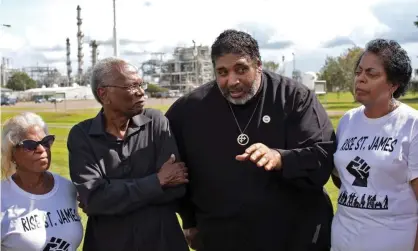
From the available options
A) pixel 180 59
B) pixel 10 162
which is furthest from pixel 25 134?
pixel 180 59

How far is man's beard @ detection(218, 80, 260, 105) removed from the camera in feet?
12.6

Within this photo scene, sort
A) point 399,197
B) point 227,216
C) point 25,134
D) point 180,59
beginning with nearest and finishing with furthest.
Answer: point 399,197 < point 25,134 < point 227,216 < point 180,59

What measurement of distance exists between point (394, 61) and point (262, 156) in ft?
3.27

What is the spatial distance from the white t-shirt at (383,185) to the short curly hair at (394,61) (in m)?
0.16

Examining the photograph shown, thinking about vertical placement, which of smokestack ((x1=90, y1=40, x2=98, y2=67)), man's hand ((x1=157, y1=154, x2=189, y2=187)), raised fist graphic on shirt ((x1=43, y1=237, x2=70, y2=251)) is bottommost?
raised fist graphic on shirt ((x1=43, y1=237, x2=70, y2=251))

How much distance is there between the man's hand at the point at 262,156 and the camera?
343 cm

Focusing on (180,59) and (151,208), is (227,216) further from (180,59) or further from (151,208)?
(180,59)

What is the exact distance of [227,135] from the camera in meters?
4.07

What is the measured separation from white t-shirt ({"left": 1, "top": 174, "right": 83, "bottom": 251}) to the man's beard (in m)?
1.22

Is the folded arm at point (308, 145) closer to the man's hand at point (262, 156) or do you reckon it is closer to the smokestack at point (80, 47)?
the man's hand at point (262, 156)

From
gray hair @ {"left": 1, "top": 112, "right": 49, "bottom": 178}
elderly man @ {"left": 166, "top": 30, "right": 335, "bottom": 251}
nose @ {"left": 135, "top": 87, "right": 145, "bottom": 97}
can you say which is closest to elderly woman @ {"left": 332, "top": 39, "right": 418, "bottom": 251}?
elderly man @ {"left": 166, "top": 30, "right": 335, "bottom": 251}

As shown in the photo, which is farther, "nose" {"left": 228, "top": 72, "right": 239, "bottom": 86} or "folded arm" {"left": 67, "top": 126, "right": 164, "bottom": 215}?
"nose" {"left": 228, "top": 72, "right": 239, "bottom": 86}

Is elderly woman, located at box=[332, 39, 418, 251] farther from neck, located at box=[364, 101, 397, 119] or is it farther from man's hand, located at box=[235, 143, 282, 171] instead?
man's hand, located at box=[235, 143, 282, 171]

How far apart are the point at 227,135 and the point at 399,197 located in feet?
4.07
